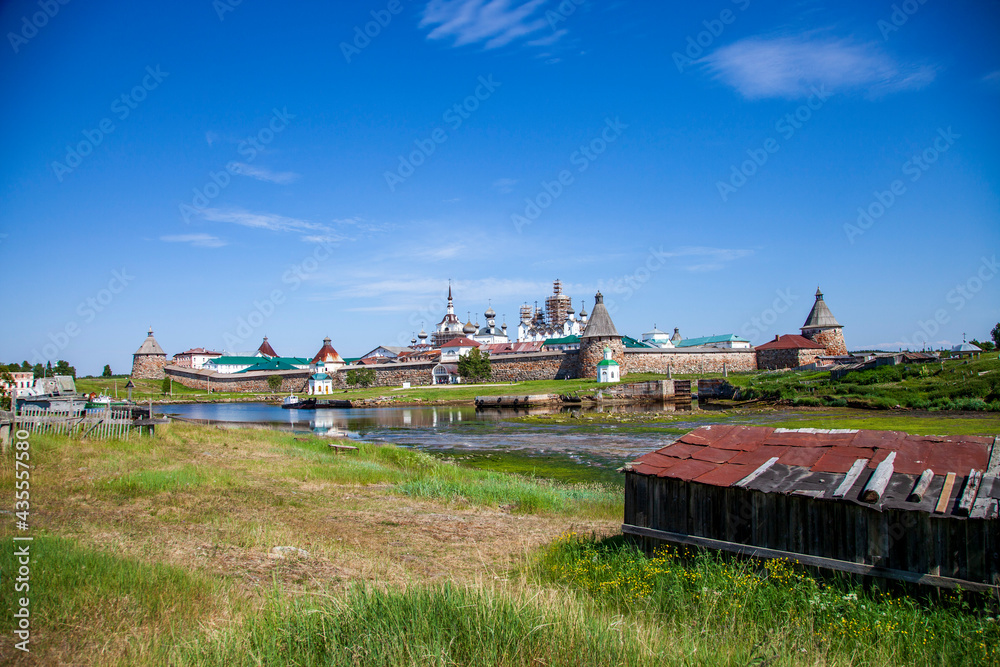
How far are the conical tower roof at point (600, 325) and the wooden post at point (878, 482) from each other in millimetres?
60129

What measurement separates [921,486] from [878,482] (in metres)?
0.32

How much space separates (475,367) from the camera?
244 ft

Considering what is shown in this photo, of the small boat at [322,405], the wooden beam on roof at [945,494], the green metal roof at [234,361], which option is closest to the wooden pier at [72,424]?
the wooden beam on roof at [945,494]

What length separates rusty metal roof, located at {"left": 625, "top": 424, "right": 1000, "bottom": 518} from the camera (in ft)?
17.1

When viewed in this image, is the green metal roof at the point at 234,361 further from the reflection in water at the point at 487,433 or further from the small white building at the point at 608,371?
the small white building at the point at 608,371

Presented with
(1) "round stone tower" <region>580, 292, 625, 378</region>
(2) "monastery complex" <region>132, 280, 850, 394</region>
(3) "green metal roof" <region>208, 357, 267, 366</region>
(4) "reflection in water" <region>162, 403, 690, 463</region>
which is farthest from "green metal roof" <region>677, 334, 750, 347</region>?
(3) "green metal roof" <region>208, 357, 267, 366</region>

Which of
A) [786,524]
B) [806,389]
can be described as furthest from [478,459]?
[806,389]

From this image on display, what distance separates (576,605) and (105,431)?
53.2ft

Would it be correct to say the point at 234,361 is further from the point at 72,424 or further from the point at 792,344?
the point at 72,424

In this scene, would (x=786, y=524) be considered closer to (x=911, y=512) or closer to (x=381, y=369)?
(x=911, y=512)

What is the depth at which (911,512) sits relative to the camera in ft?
17.0

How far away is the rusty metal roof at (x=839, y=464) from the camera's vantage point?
523cm

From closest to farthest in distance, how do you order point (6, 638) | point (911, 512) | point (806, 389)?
point (6, 638) < point (911, 512) < point (806, 389)

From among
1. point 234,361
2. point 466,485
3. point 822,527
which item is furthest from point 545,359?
point 822,527
